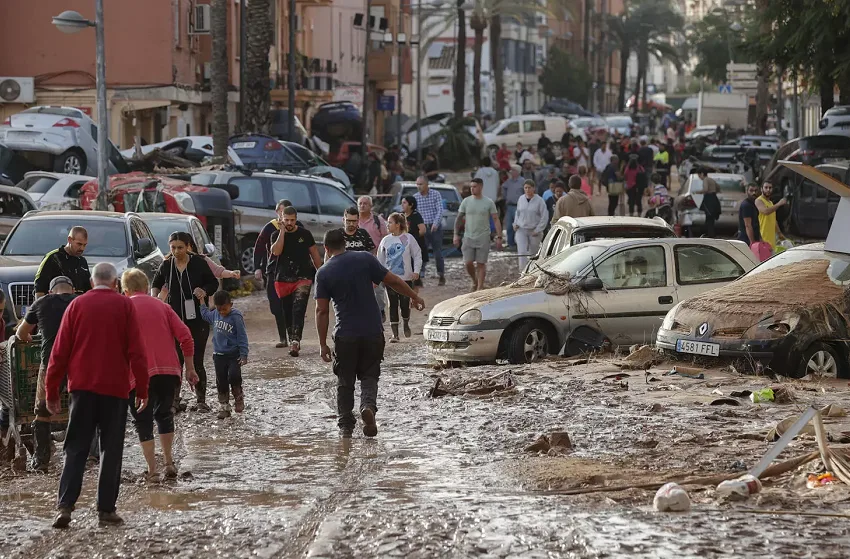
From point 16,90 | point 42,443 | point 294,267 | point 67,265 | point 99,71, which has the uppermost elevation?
point 99,71

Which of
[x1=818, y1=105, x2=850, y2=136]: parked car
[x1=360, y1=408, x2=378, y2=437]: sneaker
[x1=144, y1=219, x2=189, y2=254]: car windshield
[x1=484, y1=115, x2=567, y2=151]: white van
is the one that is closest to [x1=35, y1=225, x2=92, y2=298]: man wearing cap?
[x1=360, y1=408, x2=378, y2=437]: sneaker

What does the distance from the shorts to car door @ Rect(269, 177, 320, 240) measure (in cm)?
436

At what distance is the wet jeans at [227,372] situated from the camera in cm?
1335

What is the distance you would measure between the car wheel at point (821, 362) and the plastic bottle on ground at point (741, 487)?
5.13 meters

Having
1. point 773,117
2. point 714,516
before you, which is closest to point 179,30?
point 714,516

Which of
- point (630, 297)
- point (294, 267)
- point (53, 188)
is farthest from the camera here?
point (53, 188)

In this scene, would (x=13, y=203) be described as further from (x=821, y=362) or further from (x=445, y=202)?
(x=821, y=362)

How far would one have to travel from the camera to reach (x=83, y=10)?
147ft

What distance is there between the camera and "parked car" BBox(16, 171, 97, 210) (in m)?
28.8

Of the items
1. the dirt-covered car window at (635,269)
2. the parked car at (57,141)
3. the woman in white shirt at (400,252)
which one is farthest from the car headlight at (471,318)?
the parked car at (57,141)

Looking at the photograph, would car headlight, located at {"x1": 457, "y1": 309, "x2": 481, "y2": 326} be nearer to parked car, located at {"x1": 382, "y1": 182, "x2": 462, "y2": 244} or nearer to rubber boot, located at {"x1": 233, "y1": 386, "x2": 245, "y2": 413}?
rubber boot, located at {"x1": 233, "y1": 386, "x2": 245, "y2": 413}

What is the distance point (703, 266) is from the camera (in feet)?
56.2

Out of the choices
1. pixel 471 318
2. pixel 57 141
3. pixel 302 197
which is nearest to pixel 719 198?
pixel 302 197

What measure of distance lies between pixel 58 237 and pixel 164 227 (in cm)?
360
